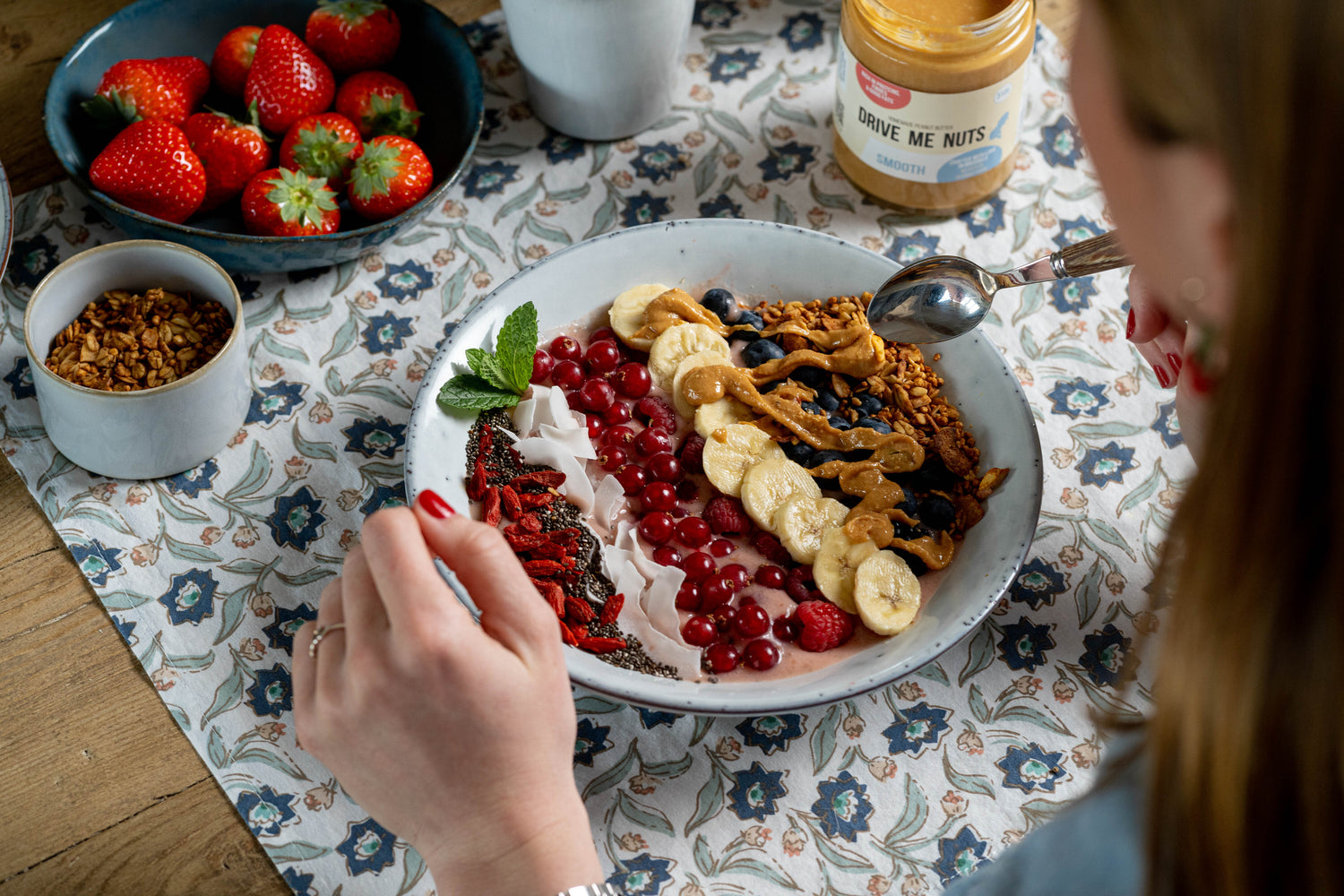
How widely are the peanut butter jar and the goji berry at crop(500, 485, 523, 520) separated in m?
0.63

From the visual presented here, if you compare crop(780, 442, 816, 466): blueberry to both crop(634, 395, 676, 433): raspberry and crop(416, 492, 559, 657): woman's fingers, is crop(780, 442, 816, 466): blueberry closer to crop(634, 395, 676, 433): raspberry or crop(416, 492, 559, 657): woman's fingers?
crop(634, 395, 676, 433): raspberry

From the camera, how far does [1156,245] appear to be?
0.57 metres

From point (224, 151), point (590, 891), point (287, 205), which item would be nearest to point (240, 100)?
point (224, 151)

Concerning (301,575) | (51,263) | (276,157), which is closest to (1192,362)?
(301,575)

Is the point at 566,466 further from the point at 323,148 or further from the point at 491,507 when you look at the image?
the point at 323,148

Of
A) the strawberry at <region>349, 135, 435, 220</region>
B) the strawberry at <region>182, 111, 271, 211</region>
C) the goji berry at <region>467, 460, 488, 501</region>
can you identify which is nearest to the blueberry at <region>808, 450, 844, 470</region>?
the goji berry at <region>467, 460, 488, 501</region>

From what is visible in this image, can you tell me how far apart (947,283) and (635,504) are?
1.34 ft

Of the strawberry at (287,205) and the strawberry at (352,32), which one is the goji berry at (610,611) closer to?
the strawberry at (287,205)

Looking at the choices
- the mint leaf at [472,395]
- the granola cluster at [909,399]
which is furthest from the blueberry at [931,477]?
the mint leaf at [472,395]

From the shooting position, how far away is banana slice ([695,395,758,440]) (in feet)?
3.79

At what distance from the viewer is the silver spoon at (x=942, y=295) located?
3.82 feet

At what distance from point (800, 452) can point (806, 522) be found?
92 mm

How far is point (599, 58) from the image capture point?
1.36m

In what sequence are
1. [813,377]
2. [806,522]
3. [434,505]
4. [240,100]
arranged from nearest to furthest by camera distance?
[434,505]
[806,522]
[813,377]
[240,100]
